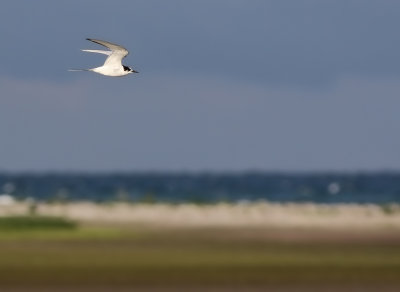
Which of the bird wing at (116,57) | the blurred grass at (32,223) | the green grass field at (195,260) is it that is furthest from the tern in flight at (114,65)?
the blurred grass at (32,223)

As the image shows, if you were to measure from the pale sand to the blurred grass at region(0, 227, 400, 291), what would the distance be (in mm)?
6506

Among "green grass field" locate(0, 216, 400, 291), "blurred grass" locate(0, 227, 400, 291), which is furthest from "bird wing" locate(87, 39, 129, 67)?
"blurred grass" locate(0, 227, 400, 291)

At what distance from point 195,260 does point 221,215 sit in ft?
68.7

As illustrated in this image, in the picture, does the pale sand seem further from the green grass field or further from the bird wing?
the bird wing

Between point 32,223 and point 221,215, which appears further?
point 221,215

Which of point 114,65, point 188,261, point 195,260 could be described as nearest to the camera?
point 114,65

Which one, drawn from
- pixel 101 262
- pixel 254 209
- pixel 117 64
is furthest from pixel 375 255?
pixel 254 209

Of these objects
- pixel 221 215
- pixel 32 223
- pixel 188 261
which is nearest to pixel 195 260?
pixel 188 261

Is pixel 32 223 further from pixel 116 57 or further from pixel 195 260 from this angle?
pixel 116 57

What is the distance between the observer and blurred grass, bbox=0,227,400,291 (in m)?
38.7

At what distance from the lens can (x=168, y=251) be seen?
46500mm

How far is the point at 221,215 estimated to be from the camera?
212 ft

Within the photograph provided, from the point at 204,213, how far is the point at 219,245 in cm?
1732

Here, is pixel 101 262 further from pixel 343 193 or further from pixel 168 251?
pixel 343 193
